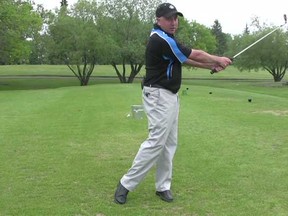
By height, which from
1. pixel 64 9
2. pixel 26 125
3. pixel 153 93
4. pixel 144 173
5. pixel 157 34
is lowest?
pixel 26 125

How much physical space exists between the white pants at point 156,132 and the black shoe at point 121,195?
48mm

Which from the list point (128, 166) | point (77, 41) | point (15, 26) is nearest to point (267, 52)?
point (77, 41)

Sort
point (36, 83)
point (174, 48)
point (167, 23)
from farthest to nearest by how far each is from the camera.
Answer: point (36, 83) < point (167, 23) < point (174, 48)

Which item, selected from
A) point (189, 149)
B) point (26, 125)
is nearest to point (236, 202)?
point (189, 149)

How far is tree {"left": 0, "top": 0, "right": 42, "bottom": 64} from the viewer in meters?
43.8

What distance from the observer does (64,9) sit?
58969 millimetres

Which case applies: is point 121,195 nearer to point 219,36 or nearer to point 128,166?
point 128,166

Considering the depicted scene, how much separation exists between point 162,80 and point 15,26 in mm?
42719

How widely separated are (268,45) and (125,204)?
180 ft

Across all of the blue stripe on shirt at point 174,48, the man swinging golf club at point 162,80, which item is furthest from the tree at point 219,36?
the blue stripe on shirt at point 174,48

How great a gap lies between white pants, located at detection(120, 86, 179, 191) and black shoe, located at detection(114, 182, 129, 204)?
48mm

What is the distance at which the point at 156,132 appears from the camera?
17.9ft

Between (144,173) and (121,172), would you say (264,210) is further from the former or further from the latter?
(121,172)

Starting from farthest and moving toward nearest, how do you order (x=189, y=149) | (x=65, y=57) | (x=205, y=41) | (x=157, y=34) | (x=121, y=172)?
(x=205, y=41) → (x=65, y=57) → (x=189, y=149) → (x=121, y=172) → (x=157, y=34)
